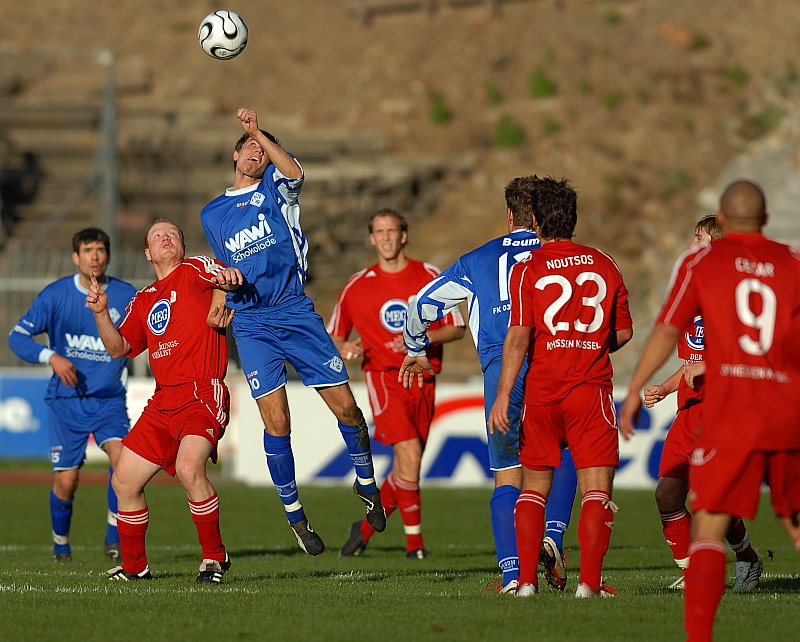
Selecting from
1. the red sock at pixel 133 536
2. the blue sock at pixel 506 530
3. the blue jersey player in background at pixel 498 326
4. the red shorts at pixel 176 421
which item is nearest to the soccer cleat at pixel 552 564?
the blue jersey player in background at pixel 498 326

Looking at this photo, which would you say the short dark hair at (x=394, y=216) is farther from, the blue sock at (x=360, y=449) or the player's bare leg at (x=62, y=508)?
the player's bare leg at (x=62, y=508)

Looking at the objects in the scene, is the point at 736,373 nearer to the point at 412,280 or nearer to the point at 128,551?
the point at 128,551

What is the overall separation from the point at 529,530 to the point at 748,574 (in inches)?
78.5

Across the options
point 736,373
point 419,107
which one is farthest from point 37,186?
point 736,373

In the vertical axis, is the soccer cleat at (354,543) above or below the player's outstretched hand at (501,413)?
below

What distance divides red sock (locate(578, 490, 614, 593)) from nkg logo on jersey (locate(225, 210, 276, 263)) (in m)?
2.91

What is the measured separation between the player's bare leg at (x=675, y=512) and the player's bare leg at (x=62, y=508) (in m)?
5.05

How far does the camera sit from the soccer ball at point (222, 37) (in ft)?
30.2

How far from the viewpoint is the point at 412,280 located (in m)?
11.9

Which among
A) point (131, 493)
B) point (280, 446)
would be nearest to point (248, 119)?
point (280, 446)

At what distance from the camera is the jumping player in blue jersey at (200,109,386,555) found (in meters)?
9.03

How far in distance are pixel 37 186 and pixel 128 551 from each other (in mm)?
30531

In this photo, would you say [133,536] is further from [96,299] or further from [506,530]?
[506,530]

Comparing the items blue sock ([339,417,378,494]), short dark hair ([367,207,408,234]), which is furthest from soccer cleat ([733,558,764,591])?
short dark hair ([367,207,408,234])
